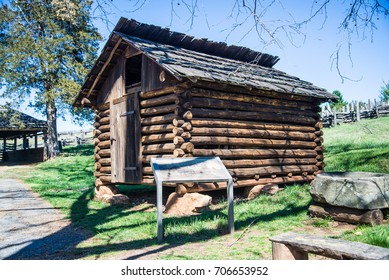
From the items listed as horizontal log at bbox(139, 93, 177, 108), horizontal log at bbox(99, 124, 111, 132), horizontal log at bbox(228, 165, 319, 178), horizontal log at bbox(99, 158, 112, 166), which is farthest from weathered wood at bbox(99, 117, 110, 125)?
horizontal log at bbox(228, 165, 319, 178)

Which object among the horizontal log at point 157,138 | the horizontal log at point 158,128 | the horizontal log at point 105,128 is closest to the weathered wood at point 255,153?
the horizontal log at point 157,138

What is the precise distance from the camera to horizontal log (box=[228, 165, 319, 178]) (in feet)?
31.6

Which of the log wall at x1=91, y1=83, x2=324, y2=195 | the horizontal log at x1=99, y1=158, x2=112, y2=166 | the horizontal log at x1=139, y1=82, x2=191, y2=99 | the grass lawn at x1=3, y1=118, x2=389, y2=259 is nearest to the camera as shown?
the grass lawn at x1=3, y1=118, x2=389, y2=259

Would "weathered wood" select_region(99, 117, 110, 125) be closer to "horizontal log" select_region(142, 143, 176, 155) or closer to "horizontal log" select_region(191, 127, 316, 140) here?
"horizontal log" select_region(142, 143, 176, 155)

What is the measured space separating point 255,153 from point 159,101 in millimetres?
3288

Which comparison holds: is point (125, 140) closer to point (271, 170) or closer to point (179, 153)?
point (179, 153)

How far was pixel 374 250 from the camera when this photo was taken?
9.14 ft

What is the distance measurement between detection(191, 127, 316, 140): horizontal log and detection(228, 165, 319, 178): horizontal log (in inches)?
38.9

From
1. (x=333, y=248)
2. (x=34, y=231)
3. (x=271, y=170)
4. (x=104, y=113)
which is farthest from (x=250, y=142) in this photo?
(x=333, y=248)

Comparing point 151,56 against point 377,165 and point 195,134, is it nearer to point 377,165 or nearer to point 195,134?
point 195,134

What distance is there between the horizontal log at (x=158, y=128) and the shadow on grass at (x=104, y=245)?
8.27ft

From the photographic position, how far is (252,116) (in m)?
10.3

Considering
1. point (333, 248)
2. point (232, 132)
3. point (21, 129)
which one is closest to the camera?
point (333, 248)

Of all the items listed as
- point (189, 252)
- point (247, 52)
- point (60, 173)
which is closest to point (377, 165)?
point (247, 52)
